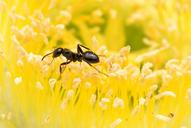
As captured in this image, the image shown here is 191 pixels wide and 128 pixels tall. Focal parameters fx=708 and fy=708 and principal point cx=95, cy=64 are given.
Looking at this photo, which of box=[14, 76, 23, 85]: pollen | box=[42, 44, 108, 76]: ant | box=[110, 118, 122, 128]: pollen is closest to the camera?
box=[110, 118, 122, 128]: pollen

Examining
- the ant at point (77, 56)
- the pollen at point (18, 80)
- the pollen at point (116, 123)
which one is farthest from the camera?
the ant at point (77, 56)

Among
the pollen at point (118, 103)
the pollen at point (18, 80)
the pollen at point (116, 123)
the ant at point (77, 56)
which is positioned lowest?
the pollen at point (116, 123)

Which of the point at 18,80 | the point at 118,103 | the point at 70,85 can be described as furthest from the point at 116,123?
the point at 18,80

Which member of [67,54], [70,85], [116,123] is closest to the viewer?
[116,123]

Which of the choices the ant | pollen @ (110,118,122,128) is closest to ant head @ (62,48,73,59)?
the ant

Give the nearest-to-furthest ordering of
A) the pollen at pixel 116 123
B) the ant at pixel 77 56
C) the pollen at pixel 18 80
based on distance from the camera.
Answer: the pollen at pixel 116 123 → the pollen at pixel 18 80 → the ant at pixel 77 56

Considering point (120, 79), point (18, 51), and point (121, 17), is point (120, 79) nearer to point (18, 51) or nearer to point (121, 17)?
point (18, 51)

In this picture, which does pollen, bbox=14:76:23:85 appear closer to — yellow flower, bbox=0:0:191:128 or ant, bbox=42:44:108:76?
yellow flower, bbox=0:0:191:128

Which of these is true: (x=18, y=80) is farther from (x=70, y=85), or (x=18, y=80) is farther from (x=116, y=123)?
(x=116, y=123)

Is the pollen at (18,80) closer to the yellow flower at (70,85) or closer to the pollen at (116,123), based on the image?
the yellow flower at (70,85)

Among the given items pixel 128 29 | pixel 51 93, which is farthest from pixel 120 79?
pixel 128 29

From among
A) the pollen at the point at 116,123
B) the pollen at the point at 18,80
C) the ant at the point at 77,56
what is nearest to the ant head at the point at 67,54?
the ant at the point at 77,56

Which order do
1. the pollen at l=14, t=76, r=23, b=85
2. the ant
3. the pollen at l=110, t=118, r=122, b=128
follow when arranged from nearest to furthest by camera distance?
the pollen at l=110, t=118, r=122, b=128
the pollen at l=14, t=76, r=23, b=85
the ant
